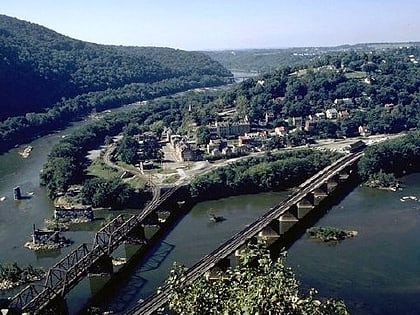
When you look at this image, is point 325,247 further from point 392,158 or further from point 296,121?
point 296,121

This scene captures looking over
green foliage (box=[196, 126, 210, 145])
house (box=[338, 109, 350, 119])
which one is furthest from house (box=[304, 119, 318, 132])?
green foliage (box=[196, 126, 210, 145])

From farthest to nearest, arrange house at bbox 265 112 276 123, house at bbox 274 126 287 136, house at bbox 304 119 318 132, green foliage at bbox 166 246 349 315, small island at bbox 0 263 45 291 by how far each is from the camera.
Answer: house at bbox 265 112 276 123, house at bbox 304 119 318 132, house at bbox 274 126 287 136, small island at bbox 0 263 45 291, green foliage at bbox 166 246 349 315

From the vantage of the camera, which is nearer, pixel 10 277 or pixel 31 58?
pixel 10 277

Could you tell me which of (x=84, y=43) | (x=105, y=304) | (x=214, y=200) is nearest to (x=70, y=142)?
(x=214, y=200)

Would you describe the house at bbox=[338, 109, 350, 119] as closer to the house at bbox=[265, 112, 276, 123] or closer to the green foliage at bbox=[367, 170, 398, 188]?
the house at bbox=[265, 112, 276, 123]

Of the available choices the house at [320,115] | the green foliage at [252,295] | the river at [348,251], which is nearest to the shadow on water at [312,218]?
the river at [348,251]

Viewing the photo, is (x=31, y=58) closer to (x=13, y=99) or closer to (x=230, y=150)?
(x=13, y=99)
